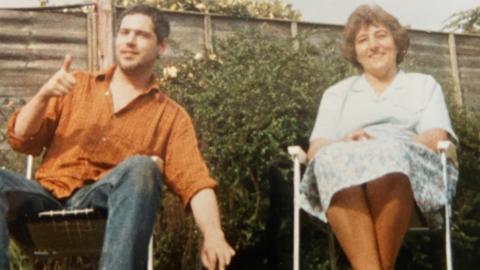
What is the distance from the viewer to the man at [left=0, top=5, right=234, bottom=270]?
2.55 m

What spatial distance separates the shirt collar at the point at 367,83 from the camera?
11.6 ft

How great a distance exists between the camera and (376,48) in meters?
3.50

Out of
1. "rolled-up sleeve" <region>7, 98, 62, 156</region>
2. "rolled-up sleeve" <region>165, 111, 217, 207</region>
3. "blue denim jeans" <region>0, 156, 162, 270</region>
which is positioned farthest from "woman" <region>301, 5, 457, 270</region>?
"rolled-up sleeve" <region>7, 98, 62, 156</region>

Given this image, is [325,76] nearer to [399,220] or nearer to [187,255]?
[187,255]

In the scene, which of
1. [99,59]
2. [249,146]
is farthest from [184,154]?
[99,59]

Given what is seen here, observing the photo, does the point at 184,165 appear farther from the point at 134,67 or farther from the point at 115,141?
the point at 134,67

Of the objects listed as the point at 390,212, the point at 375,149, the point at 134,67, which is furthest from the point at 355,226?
the point at 134,67

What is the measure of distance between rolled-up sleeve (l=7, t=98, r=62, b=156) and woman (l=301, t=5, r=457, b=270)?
992 millimetres

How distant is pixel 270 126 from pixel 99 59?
199 cm

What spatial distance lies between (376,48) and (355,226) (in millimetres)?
945

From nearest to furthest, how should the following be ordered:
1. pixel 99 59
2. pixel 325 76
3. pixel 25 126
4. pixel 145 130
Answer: pixel 25 126, pixel 145 130, pixel 325 76, pixel 99 59

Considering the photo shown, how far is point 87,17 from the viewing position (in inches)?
231

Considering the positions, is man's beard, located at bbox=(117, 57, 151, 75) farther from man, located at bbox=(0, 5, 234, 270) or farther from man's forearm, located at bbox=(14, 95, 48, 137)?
man's forearm, located at bbox=(14, 95, 48, 137)

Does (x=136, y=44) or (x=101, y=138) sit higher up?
(x=136, y=44)
